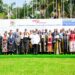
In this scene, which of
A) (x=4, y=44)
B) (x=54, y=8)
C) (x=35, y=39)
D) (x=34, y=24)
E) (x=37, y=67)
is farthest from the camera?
(x=54, y=8)

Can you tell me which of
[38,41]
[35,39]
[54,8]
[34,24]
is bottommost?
[38,41]

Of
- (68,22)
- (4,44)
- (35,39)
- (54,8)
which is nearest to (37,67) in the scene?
(35,39)

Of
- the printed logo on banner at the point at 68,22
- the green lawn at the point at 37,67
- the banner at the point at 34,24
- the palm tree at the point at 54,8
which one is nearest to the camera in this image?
the green lawn at the point at 37,67

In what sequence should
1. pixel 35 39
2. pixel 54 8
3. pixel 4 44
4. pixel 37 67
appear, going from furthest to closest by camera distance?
pixel 54 8 < pixel 4 44 < pixel 35 39 < pixel 37 67

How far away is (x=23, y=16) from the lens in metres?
32.5

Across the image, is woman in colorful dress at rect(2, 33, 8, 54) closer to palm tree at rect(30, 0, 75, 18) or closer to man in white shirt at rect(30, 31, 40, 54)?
man in white shirt at rect(30, 31, 40, 54)

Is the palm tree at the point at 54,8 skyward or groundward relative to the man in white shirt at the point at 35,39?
skyward

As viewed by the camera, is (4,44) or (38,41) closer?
(38,41)

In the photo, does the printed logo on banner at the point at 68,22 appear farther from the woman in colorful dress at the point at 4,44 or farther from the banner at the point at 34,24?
the woman in colorful dress at the point at 4,44

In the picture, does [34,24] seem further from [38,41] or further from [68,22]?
[68,22]

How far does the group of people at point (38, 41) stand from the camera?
93.2 feet

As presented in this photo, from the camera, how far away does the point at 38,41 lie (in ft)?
93.5

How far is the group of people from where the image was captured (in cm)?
2841

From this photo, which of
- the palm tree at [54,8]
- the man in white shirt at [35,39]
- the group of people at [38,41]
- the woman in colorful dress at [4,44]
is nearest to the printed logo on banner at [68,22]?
the group of people at [38,41]
